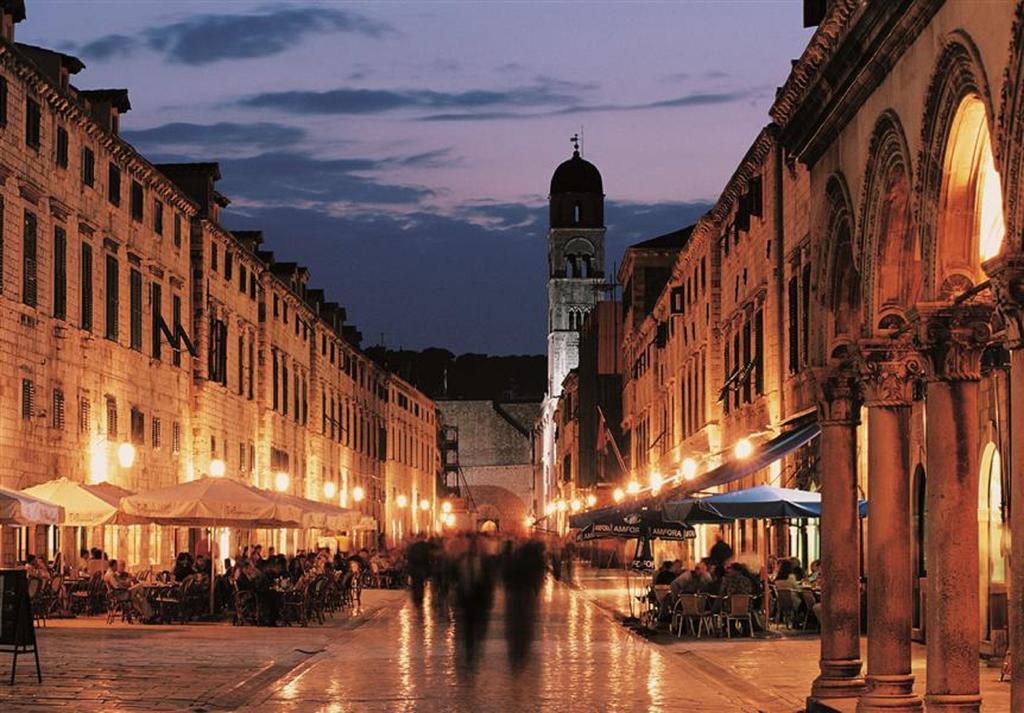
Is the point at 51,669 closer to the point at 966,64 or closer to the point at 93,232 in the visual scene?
the point at 966,64

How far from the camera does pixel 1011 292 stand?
12.1m

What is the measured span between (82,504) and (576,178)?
341 ft

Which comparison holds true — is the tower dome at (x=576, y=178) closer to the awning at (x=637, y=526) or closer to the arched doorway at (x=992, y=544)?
the awning at (x=637, y=526)

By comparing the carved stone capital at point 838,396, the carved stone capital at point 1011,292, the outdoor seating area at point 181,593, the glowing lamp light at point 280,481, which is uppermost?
the carved stone capital at point 1011,292

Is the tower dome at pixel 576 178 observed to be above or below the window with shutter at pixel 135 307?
above

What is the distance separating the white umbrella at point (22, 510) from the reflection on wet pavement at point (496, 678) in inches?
174

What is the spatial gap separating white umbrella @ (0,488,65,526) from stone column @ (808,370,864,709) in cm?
1177

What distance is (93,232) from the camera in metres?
42.4

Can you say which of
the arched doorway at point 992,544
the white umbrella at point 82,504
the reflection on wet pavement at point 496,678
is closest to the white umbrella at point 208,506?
the white umbrella at point 82,504

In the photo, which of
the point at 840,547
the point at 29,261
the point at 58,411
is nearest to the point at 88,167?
the point at 29,261

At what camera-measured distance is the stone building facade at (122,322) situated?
36.8 m

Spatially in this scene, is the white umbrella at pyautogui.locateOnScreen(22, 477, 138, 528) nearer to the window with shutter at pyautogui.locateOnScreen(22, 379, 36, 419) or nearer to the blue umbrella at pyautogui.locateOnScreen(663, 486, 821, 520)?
the window with shutter at pyautogui.locateOnScreen(22, 379, 36, 419)

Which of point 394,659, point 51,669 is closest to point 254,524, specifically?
point 394,659

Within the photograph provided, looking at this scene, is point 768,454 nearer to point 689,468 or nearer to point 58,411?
point 689,468
